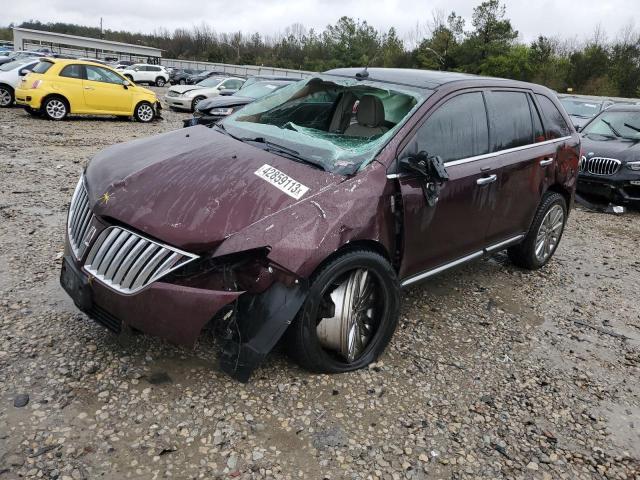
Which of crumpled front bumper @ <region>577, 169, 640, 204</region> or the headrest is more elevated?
the headrest

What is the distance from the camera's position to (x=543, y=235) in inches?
194

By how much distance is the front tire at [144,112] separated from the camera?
46.4 feet

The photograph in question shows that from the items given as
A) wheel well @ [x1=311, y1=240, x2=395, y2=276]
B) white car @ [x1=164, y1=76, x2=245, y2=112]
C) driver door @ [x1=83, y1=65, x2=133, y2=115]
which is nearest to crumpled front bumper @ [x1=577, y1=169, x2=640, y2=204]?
wheel well @ [x1=311, y1=240, x2=395, y2=276]

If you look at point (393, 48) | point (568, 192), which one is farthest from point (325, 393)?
point (393, 48)

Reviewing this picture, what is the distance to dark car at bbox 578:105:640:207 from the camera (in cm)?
770

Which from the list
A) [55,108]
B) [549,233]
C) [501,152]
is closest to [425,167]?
[501,152]

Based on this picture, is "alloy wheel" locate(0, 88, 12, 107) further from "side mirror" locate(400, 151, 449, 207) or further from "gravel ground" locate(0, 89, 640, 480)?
"side mirror" locate(400, 151, 449, 207)

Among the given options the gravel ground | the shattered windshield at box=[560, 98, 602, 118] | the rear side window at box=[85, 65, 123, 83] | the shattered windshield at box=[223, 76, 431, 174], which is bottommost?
the gravel ground

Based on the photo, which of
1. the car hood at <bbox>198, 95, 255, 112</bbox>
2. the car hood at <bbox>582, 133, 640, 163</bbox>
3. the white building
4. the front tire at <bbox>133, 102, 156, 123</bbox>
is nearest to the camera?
the car hood at <bbox>582, 133, 640, 163</bbox>

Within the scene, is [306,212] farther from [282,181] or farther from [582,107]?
[582,107]

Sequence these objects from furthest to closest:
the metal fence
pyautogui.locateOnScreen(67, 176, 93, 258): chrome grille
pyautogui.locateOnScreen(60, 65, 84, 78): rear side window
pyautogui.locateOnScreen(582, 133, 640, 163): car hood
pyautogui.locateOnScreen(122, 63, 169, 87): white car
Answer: the metal fence < pyautogui.locateOnScreen(122, 63, 169, 87): white car < pyautogui.locateOnScreen(60, 65, 84, 78): rear side window < pyautogui.locateOnScreen(582, 133, 640, 163): car hood < pyautogui.locateOnScreen(67, 176, 93, 258): chrome grille

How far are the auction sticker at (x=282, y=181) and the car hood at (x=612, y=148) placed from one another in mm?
6788

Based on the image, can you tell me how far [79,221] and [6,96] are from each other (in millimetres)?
14873

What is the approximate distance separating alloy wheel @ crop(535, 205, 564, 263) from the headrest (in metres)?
2.08
